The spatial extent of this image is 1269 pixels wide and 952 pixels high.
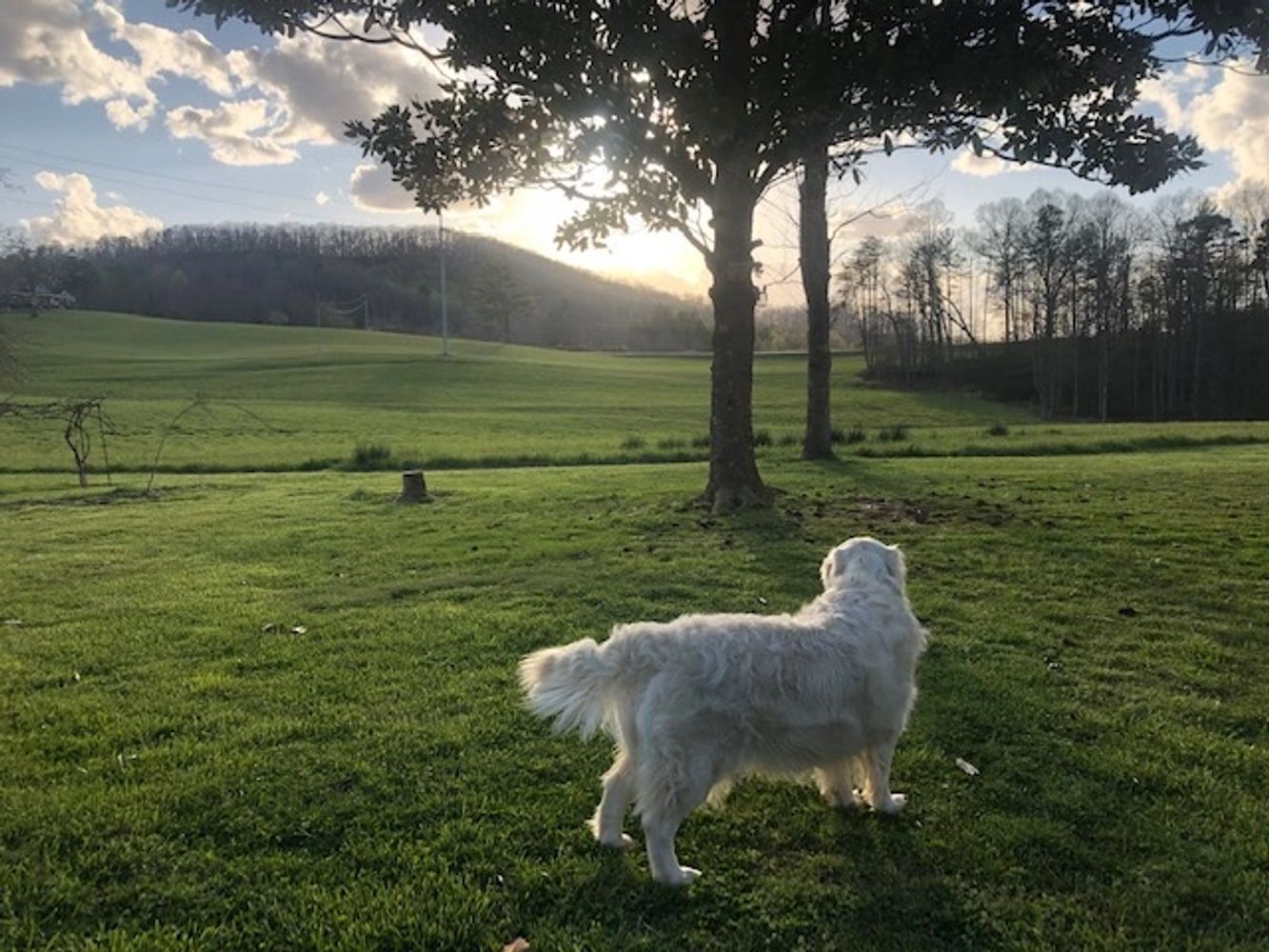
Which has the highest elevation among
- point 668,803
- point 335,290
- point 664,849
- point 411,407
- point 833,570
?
point 335,290

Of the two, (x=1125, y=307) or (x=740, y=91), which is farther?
(x=1125, y=307)

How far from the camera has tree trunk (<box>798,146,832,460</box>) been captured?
22375mm

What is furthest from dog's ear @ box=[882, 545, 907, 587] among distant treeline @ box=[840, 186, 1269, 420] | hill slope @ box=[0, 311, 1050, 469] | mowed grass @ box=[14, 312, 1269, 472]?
distant treeline @ box=[840, 186, 1269, 420]

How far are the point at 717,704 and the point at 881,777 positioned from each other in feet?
4.23

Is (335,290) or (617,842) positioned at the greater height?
(335,290)

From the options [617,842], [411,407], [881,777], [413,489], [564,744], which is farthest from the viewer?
[411,407]

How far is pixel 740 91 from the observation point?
10.1 meters

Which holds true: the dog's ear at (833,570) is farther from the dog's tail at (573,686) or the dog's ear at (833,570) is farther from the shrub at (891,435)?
the shrub at (891,435)

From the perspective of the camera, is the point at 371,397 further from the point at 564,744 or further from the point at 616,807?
the point at 616,807

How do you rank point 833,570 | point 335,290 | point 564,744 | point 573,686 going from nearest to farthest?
1. point 573,686
2. point 833,570
3. point 564,744
4. point 335,290

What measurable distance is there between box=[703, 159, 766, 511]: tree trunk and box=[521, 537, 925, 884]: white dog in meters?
8.55

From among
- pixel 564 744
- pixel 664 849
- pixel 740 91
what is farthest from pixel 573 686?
pixel 740 91

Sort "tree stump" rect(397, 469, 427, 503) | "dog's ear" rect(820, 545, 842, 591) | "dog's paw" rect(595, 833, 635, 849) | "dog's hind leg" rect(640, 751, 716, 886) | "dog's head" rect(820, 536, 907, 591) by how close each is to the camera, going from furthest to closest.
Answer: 1. "tree stump" rect(397, 469, 427, 503)
2. "dog's ear" rect(820, 545, 842, 591)
3. "dog's head" rect(820, 536, 907, 591)
4. "dog's paw" rect(595, 833, 635, 849)
5. "dog's hind leg" rect(640, 751, 716, 886)

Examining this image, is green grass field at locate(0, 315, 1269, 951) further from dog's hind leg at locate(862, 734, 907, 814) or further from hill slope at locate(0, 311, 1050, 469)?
hill slope at locate(0, 311, 1050, 469)
